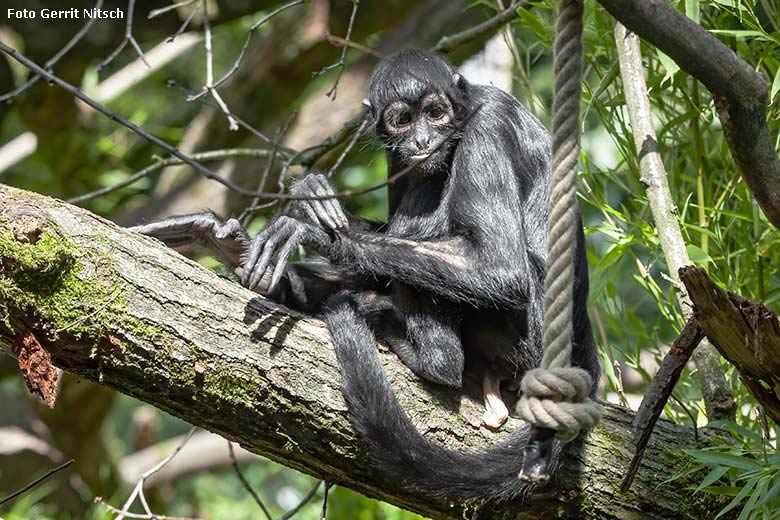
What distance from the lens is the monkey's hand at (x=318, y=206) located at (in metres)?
4.79

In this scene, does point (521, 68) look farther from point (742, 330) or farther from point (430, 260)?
point (742, 330)

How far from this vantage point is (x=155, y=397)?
149 inches

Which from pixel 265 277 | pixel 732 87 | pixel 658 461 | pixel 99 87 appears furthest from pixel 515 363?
pixel 99 87

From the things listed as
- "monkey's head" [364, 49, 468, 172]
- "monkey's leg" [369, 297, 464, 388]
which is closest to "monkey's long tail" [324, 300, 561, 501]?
"monkey's leg" [369, 297, 464, 388]

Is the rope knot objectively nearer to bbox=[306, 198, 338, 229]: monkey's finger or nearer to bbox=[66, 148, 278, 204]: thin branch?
bbox=[306, 198, 338, 229]: monkey's finger

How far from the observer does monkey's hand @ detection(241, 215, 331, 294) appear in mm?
4320

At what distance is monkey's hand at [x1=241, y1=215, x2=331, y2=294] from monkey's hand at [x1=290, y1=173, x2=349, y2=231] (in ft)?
0.22

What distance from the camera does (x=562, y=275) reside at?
288 cm

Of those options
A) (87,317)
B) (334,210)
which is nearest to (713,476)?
(334,210)

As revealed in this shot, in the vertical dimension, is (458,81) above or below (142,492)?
above

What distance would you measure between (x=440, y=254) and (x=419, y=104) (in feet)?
3.34

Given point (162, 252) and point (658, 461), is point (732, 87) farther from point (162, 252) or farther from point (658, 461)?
point (162, 252)

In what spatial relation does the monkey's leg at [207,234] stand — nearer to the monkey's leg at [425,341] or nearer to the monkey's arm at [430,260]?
the monkey's arm at [430,260]

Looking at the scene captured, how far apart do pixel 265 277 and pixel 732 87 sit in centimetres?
219
